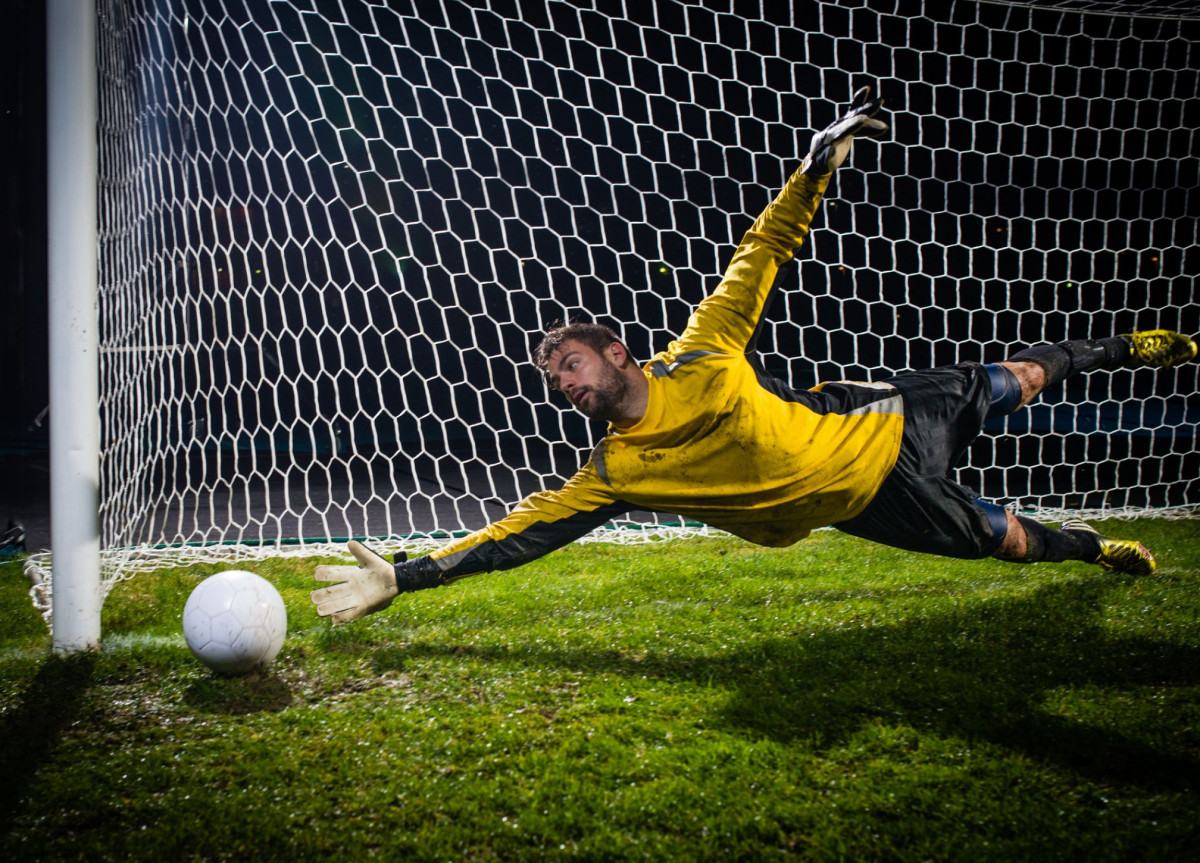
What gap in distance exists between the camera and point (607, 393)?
270cm

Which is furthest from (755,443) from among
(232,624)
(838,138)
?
(232,624)

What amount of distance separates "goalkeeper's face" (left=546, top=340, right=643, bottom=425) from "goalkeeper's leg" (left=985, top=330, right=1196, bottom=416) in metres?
1.41

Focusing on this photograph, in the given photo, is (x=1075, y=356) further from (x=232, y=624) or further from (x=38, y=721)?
(x=38, y=721)

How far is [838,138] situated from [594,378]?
116cm

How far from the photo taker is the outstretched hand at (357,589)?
2689 millimetres

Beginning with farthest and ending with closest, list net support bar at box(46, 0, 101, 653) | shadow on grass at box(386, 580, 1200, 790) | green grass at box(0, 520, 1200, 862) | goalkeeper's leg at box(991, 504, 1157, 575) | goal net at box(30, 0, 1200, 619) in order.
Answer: goal net at box(30, 0, 1200, 619), goalkeeper's leg at box(991, 504, 1157, 575), net support bar at box(46, 0, 101, 653), shadow on grass at box(386, 580, 1200, 790), green grass at box(0, 520, 1200, 862)

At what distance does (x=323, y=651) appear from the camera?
273 centimetres

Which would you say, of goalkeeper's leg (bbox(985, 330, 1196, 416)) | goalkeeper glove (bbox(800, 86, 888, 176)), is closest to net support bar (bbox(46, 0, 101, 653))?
goalkeeper glove (bbox(800, 86, 888, 176))

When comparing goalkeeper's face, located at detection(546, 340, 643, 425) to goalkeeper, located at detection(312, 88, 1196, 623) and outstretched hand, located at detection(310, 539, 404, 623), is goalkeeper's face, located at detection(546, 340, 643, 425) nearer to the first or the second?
goalkeeper, located at detection(312, 88, 1196, 623)

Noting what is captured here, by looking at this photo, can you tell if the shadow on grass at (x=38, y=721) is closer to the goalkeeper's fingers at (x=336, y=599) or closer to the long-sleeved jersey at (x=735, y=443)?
the goalkeeper's fingers at (x=336, y=599)

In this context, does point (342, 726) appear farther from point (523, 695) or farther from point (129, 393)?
point (129, 393)

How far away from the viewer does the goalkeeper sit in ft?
8.86

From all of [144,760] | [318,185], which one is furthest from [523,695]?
[318,185]

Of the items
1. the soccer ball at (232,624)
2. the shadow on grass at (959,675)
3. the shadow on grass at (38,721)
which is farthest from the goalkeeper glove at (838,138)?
the shadow on grass at (38,721)
